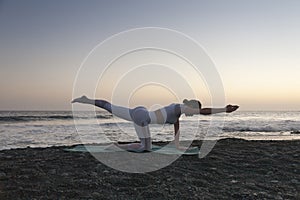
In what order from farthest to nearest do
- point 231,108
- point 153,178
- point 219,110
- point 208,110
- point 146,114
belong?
1. point 146,114
2. point 208,110
3. point 219,110
4. point 231,108
5. point 153,178

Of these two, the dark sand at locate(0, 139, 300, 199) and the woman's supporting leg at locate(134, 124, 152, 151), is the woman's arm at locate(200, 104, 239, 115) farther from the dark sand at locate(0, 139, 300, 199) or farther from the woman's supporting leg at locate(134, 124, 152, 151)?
the woman's supporting leg at locate(134, 124, 152, 151)

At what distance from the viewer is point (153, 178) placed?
548 cm

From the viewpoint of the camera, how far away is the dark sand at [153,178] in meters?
4.64

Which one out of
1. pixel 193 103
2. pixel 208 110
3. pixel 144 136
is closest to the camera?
pixel 208 110

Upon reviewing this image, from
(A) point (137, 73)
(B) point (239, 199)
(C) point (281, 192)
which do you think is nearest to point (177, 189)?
(B) point (239, 199)

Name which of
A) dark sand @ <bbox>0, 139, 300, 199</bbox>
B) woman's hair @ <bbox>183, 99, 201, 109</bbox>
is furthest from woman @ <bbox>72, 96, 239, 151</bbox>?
dark sand @ <bbox>0, 139, 300, 199</bbox>

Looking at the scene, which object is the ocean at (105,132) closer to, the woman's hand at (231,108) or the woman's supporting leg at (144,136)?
the woman's supporting leg at (144,136)

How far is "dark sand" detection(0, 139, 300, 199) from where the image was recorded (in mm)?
4637

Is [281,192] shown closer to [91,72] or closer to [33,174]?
[33,174]

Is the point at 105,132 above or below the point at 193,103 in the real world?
below

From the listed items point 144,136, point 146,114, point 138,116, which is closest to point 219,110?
point 146,114

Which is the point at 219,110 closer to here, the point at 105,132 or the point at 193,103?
the point at 193,103

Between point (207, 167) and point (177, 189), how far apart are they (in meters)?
1.75

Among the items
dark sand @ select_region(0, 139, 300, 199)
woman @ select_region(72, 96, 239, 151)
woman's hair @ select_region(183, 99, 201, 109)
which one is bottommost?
dark sand @ select_region(0, 139, 300, 199)
